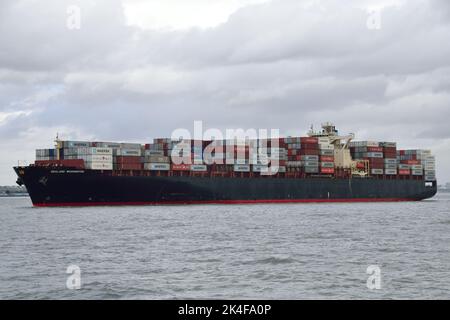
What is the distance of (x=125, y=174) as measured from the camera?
255ft

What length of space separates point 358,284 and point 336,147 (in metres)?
87.0

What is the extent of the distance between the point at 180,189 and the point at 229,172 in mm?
9623

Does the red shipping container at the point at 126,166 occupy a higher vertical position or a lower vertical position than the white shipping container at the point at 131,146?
lower

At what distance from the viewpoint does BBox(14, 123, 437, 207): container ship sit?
75.2 m

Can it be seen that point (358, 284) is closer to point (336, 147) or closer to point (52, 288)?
point (52, 288)

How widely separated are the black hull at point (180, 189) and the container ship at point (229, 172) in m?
0.12

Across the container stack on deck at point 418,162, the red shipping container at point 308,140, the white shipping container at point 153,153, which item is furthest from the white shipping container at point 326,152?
the white shipping container at point 153,153

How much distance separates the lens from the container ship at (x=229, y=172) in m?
75.2

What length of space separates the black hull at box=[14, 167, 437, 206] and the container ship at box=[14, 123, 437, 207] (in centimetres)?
12

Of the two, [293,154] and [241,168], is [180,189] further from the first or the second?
[293,154]

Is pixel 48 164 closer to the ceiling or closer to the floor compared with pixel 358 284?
closer to the ceiling

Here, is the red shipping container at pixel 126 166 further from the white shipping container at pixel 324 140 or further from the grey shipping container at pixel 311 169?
the white shipping container at pixel 324 140

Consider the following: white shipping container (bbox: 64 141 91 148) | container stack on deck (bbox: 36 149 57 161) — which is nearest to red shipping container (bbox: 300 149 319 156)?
white shipping container (bbox: 64 141 91 148)
